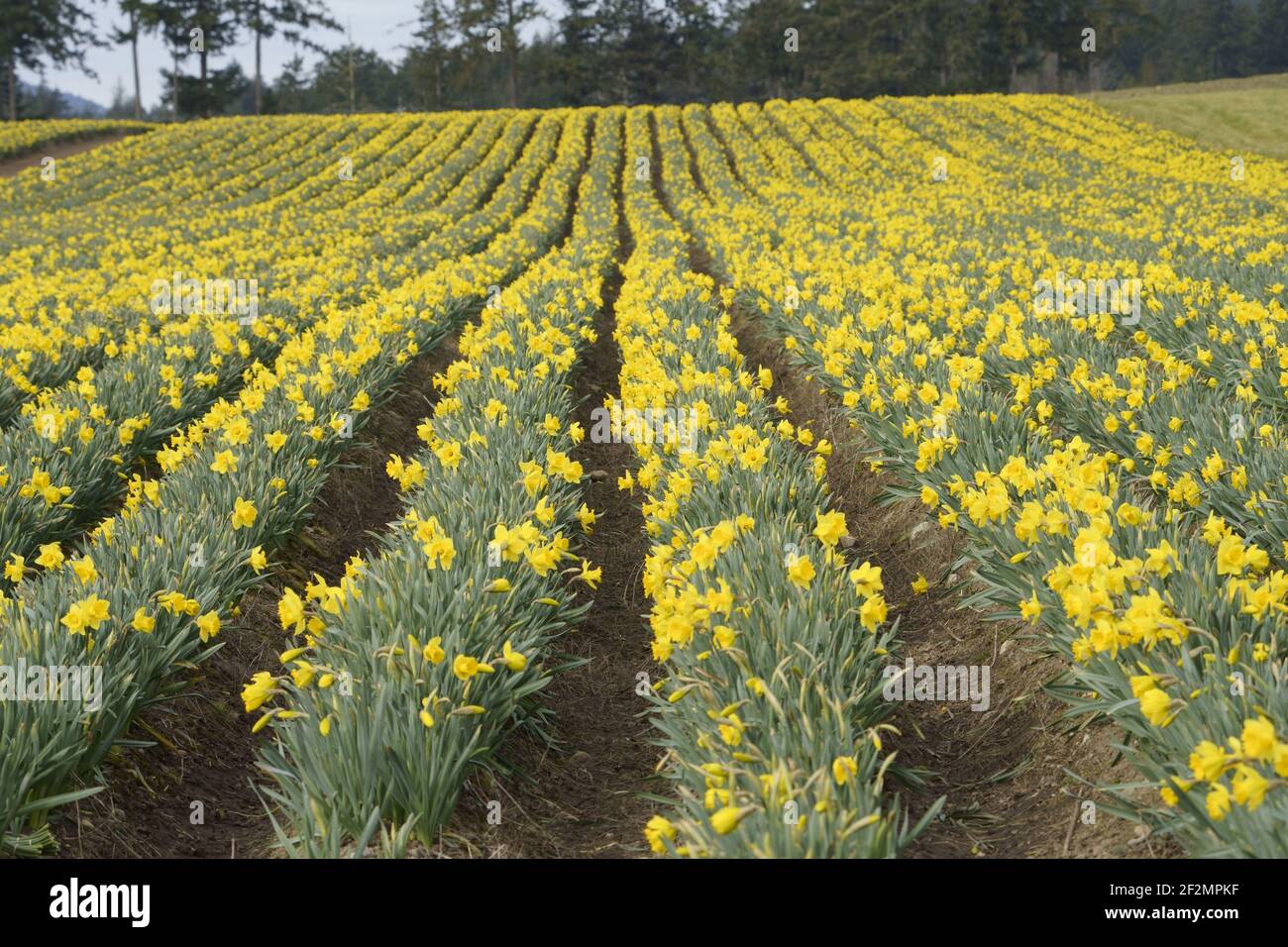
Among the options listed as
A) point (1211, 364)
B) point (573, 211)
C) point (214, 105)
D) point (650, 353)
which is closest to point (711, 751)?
point (650, 353)

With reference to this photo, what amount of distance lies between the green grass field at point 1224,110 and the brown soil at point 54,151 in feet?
126

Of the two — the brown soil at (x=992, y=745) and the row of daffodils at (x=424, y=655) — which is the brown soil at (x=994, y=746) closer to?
the brown soil at (x=992, y=745)

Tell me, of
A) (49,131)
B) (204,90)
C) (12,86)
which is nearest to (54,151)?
(49,131)

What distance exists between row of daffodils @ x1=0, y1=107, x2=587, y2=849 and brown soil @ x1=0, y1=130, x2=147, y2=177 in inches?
1220

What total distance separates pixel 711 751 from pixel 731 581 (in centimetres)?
91

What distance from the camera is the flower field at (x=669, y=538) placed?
289 centimetres

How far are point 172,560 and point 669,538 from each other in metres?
2.31

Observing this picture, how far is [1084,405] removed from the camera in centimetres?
589

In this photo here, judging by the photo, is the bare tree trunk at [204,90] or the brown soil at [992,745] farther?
the bare tree trunk at [204,90]

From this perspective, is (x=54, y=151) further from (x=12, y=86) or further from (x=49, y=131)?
(x=12, y=86)

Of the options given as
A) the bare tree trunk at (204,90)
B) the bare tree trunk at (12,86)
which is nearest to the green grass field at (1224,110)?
the bare tree trunk at (204,90)

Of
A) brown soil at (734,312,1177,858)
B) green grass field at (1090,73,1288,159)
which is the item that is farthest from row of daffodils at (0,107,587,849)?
green grass field at (1090,73,1288,159)

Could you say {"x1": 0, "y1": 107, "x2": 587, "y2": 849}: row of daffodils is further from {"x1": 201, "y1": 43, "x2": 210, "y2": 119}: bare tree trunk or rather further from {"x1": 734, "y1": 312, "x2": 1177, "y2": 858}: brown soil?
{"x1": 201, "y1": 43, "x2": 210, "y2": 119}: bare tree trunk

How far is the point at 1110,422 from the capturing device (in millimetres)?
5188
